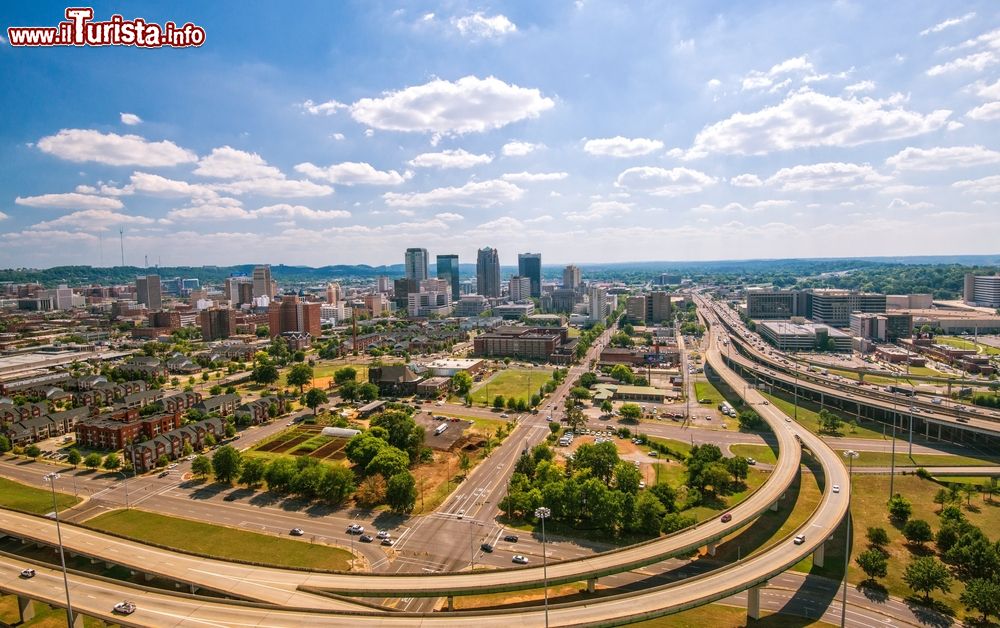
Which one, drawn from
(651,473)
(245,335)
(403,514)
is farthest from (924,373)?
(245,335)

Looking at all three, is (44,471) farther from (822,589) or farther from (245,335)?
(245,335)

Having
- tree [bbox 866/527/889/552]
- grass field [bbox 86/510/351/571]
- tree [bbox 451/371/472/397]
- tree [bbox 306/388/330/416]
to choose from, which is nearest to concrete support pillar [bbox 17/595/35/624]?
grass field [bbox 86/510/351/571]

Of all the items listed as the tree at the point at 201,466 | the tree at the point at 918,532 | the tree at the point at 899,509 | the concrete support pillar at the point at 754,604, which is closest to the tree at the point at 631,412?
the tree at the point at 899,509

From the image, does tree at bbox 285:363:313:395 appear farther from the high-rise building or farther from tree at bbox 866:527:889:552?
the high-rise building

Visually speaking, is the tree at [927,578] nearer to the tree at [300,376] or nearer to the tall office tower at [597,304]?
the tree at [300,376]

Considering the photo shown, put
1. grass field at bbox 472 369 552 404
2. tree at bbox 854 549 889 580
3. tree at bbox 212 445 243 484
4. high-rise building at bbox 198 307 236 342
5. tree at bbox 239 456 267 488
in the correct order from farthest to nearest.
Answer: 1. high-rise building at bbox 198 307 236 342
2. grass field at bbox 472 369 552 404
3. tree at bbox 212 445 243 484
4. tree at bbox 239 456 267 488
5. tree at bbox 854 549 889 580

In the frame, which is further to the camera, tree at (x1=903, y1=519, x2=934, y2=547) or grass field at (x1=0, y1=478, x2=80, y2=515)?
grass field at (x1=0, y1=478, x2=80, y2=515)

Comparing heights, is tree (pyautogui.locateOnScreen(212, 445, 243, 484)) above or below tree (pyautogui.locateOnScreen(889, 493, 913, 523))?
above

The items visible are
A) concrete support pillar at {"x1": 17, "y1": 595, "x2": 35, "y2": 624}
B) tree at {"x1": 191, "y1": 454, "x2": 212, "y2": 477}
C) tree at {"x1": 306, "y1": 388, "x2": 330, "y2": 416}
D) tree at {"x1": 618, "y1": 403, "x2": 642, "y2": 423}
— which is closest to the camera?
concrete support pillar at {"x1": 17, "y1": 595, "x2": 35, "y2": 624}
